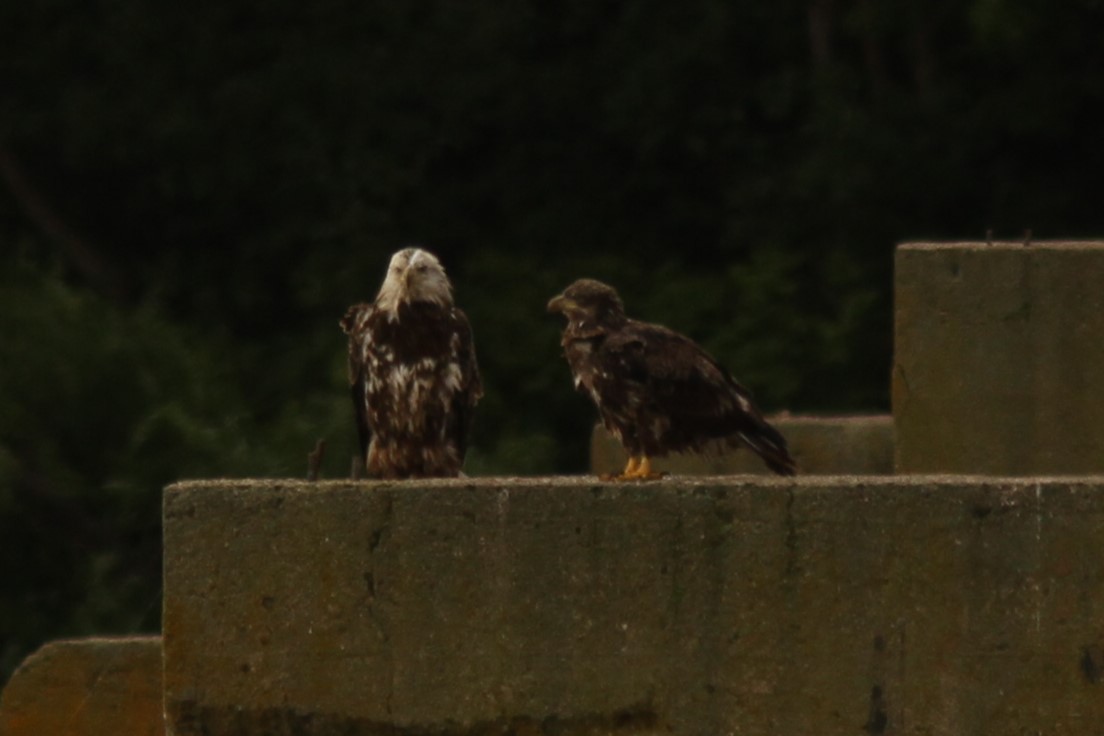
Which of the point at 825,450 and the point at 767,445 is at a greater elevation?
the point at 767,445

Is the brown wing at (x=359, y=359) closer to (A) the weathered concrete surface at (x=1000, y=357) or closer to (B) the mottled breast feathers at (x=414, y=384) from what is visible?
(B) the mottled breast feathers at (x=414, y=384)

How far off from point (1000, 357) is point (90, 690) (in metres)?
2.76

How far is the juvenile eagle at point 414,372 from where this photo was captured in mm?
8656

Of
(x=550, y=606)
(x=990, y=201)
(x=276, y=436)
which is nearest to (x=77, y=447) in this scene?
(x=276, y=436)

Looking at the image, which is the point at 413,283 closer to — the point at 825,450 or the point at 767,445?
the point at 767,445

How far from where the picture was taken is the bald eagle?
24.4 ft

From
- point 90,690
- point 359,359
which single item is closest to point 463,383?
point 359,359

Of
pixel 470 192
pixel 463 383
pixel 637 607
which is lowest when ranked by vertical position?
pixel 637 607

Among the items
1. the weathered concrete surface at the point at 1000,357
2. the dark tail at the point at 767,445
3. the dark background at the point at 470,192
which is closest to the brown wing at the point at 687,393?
the dark tail at the point at 767,445

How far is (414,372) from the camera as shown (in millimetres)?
8641

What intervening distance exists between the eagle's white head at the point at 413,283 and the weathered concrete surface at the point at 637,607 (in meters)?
2.78

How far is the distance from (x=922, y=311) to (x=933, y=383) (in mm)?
212

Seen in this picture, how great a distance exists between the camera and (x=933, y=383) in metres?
8.83

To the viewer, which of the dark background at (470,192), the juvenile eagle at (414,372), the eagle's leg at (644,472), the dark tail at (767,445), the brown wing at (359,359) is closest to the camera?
the eagle's leg at (644,472)
